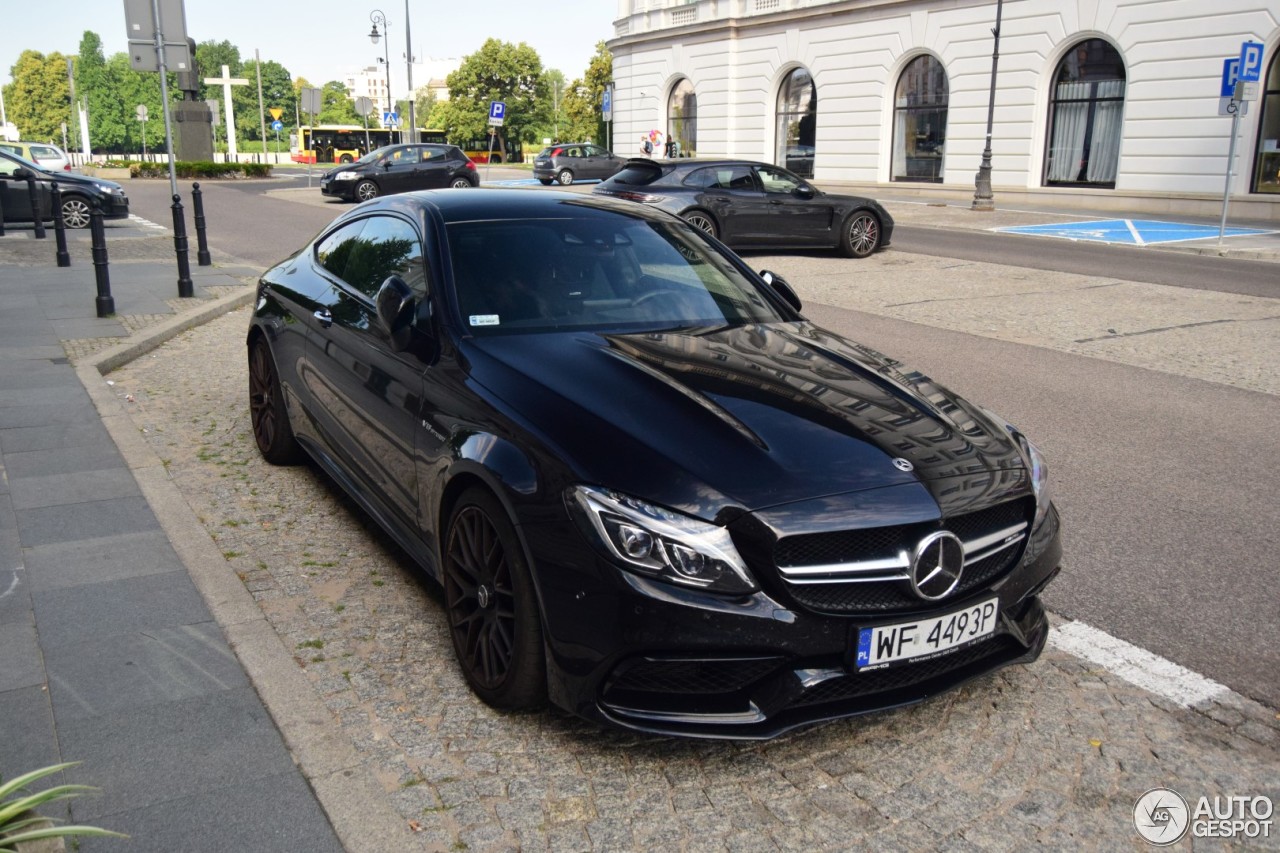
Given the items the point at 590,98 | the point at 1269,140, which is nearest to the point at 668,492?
the point at 1269,140

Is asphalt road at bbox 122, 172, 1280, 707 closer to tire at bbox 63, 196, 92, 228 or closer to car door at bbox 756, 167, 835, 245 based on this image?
car door at bbox 756, 167, 835, 245

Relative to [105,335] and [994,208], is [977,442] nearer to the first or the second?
[105,335]

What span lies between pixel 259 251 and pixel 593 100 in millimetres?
75703

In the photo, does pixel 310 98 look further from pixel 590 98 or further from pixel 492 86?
pixel 492 86

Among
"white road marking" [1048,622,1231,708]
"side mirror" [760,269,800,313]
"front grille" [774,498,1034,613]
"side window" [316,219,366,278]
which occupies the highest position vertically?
"side window" [316,219,366,278]

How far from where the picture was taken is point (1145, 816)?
295 cm

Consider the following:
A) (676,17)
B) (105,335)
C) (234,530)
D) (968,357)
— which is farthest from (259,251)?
(676,17)

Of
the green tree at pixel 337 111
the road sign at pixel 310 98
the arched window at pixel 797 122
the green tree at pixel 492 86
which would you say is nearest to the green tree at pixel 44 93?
the green tree at pixel 337 111

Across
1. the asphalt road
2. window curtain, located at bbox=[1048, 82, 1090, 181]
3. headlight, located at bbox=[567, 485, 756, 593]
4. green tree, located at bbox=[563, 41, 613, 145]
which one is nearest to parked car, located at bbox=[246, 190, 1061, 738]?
headlight, located at bbox=[567, 485, 756, 593]

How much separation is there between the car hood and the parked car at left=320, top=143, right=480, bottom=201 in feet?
94.9

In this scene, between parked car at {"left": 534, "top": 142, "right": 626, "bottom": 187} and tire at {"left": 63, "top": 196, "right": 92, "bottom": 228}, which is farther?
parked car at {"left": 534, "top": 142, "right": 626, "bottom": 187}

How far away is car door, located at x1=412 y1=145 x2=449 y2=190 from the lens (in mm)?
32125

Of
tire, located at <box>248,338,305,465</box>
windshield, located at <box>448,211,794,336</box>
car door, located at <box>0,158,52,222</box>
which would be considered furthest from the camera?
car door, located at <box>0,158,52,222</box>

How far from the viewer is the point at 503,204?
4.65 metres
